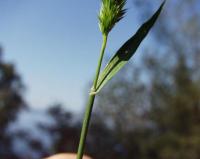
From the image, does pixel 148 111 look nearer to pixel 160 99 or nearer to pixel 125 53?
pixel 160 99

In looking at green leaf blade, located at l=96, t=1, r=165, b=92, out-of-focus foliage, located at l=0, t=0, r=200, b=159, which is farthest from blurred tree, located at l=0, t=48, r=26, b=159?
green leaf blade, located at l=96, t=1, r=165, b=92

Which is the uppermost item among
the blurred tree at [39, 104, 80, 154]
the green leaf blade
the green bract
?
the green bract

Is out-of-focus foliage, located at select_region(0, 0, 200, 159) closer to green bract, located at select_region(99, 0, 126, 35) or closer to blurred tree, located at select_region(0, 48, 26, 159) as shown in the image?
blurred tree, located at select_region(0, 48, 26, 159)

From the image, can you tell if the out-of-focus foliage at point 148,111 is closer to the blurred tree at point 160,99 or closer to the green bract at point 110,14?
the blurred tree at point 160,99

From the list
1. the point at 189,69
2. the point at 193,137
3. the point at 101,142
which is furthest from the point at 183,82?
the point at 101,142

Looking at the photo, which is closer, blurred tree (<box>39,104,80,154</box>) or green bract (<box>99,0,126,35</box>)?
green bract (<box>99,0,126,35</box>)

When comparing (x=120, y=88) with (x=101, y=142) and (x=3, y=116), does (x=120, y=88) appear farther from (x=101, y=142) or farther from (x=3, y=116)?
(x=3, y=116)
